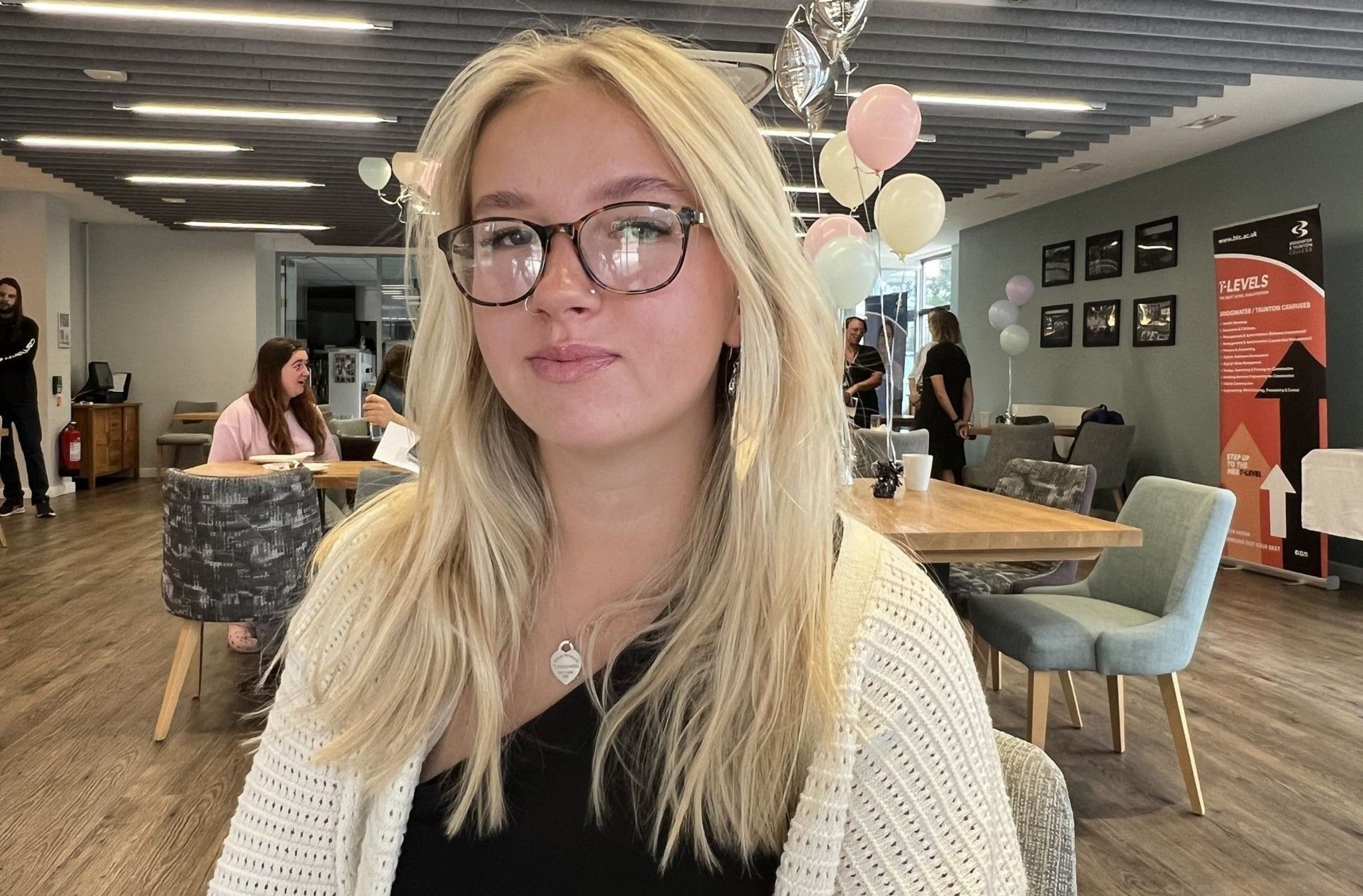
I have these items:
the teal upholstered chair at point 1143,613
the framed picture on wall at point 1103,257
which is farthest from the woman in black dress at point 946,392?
the teal upholstered chair at point 1143,613

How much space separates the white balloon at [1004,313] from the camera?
9.70 meters

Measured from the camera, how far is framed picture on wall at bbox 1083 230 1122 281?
846 cm

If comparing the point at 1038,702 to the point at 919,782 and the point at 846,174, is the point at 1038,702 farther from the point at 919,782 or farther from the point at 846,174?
the point at 846,174

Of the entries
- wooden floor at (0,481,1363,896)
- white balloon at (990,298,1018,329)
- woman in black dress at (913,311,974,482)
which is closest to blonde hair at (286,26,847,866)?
wooden floor at (0,481,1363,896)

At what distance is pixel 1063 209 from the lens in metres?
9.20

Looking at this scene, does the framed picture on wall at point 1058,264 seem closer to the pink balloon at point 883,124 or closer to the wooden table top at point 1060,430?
the wooden table top at point 1060,430

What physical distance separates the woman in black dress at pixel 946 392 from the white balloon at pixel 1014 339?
2.49 metres

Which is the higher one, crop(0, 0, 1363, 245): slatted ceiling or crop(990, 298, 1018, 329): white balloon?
crop(0, 0, 1363, 245): slatted ceiling

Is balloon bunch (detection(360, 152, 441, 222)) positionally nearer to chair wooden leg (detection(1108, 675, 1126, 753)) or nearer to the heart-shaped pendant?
the heart-shaped pendant

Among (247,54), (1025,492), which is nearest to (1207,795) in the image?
(1025,492)

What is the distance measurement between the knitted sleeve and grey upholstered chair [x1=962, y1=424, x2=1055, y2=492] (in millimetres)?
6659

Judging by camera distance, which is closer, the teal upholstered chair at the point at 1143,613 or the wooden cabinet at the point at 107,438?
the teal upholstered chair at the point at 1143,613

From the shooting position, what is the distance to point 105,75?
5.56 metres

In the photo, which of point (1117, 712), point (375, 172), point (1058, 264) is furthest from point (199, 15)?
point (1058, 264)
